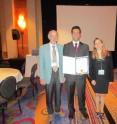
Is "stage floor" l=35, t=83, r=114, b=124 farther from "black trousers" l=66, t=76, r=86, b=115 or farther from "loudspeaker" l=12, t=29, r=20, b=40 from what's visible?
"loudspeaker" l=12, t=29, r=20, b=40

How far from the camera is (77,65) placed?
379 cm

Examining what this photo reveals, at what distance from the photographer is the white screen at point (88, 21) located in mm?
8156

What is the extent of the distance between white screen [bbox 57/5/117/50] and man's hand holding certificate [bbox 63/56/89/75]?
176 inches

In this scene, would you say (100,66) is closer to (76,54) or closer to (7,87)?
(76,54)

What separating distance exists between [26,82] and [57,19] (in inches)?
139

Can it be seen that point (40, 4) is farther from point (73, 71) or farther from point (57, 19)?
point (73, 71)

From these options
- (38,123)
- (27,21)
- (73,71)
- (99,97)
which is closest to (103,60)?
(73,71)

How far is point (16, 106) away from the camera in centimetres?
499

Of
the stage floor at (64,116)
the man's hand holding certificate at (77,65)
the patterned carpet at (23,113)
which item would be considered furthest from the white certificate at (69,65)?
the patterned carpet at (23,113)

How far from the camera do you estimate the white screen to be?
8156mm

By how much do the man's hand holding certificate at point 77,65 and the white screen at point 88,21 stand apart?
4.48m

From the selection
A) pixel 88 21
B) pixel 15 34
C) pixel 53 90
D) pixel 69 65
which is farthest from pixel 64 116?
pixel 88 21

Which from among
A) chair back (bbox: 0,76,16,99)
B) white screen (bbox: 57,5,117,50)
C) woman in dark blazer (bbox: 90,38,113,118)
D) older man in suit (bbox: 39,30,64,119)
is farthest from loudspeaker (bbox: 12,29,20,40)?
woman in dark blazer (bbox: 90,38,113,118)

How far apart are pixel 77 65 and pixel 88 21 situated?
4781 millimetres
